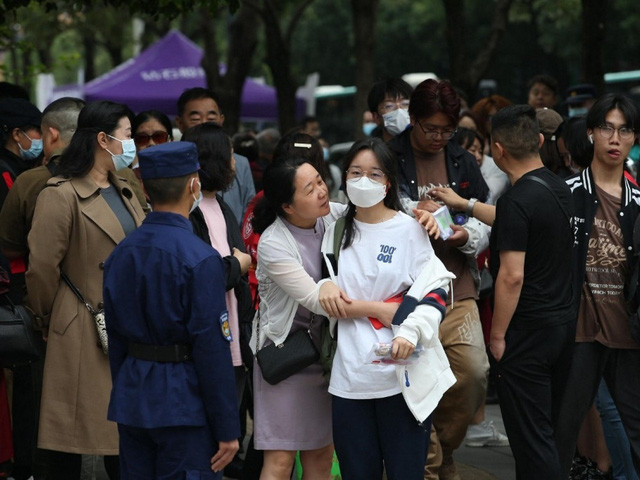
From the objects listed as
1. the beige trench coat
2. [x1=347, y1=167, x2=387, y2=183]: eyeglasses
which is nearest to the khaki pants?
[x1=347, y1=167, x2=387, y2=183]: eyeglasses

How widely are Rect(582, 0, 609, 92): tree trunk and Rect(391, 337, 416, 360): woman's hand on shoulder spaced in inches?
284

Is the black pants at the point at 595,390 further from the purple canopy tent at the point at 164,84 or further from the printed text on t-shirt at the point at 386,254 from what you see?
the purple canopy tent at the point at 164,84

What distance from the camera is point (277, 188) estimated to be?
5.07 m

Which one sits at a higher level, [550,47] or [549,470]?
[550,47]

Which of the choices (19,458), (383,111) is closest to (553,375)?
(383,111)

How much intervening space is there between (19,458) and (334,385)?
7.95 feet

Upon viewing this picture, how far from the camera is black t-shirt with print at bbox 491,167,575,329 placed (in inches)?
206

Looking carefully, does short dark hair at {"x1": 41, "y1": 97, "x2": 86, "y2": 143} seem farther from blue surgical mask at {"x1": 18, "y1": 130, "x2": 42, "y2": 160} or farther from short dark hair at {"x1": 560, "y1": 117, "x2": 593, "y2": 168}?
short dark hair at {"x1": 560, "y1": 117, "x2": 593, "y2": 168}

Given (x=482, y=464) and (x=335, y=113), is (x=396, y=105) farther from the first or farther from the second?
(x=335, y=113)

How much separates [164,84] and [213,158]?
15.6 m

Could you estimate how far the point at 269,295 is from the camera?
5.11 metres

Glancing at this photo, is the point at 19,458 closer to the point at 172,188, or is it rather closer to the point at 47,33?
the point at 172,188

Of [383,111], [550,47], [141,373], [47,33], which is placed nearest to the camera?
[141,373]

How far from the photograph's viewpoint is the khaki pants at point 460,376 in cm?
598
